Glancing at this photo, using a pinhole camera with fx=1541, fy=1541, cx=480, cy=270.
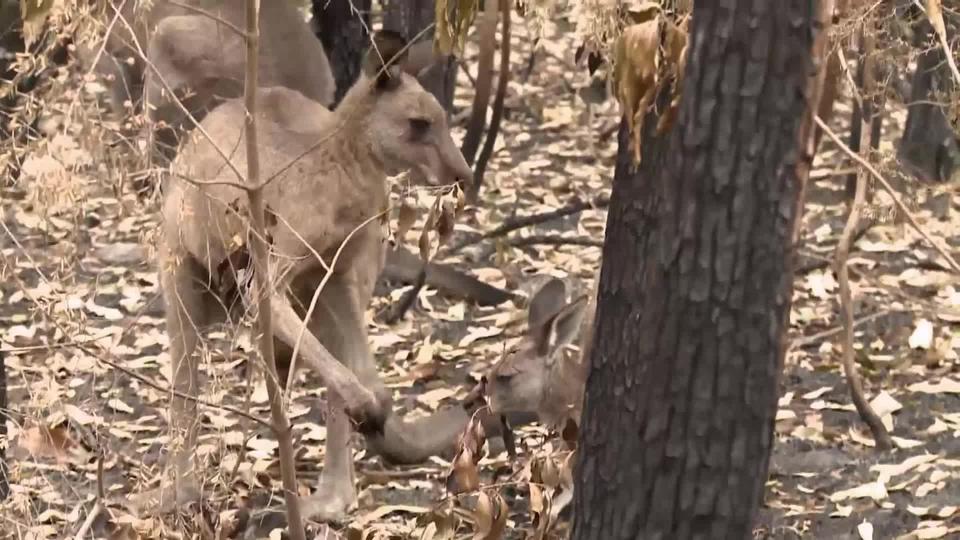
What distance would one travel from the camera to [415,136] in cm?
489

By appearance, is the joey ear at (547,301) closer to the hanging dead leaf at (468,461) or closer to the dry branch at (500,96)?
the dry branch at (500,96)

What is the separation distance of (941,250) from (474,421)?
3.98 ft

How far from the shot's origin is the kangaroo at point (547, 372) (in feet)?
15.7

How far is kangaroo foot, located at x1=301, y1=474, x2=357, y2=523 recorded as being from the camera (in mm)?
4777

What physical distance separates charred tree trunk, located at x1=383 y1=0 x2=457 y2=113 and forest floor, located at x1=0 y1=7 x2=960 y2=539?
0.76 m

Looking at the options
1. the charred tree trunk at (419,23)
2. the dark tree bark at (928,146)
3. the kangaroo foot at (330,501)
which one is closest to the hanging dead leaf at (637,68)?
the kangaroo foot at (330,501)

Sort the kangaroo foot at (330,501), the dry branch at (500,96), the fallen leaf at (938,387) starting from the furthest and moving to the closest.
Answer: the dry branch at (500,96) < the fallen leaf at (938,387) < the kangaroo foot at (330,501)

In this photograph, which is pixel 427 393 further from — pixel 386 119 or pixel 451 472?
pixel 451 472

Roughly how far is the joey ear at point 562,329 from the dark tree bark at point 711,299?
1.58m

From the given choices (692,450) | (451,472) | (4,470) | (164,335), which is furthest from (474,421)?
(164,335)

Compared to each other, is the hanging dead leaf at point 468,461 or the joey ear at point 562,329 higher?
the joey ear at point 562,329

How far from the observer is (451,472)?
3.85 m

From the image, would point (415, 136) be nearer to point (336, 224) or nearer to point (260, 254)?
point (336, 224)

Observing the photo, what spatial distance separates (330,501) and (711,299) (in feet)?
7.25
